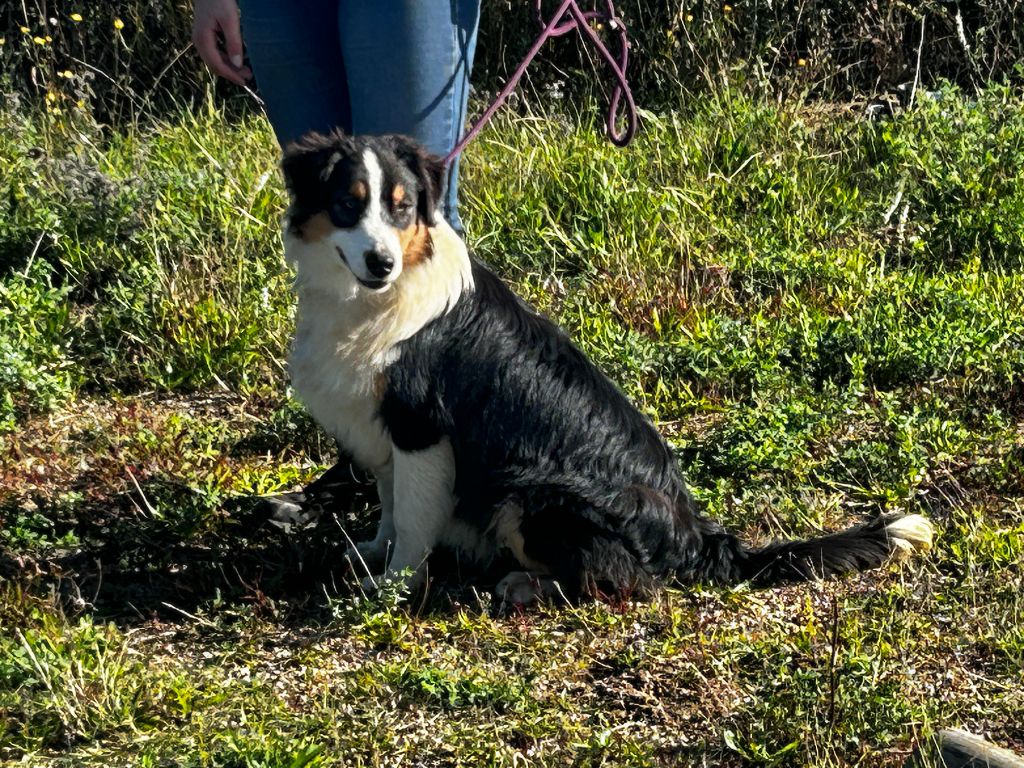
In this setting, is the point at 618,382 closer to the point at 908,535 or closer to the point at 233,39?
the point at 908,535

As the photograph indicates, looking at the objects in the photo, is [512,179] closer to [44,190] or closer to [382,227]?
[44,190]

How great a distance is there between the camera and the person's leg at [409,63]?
353 centimetres

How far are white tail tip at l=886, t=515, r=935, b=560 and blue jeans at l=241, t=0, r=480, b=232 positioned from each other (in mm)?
1488

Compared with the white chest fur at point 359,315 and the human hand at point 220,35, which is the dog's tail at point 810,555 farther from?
the human hand at point 220,35

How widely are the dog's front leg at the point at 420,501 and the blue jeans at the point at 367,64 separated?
73cm

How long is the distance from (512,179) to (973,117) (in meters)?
2.18

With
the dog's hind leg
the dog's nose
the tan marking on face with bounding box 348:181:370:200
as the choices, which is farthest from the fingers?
the dog's hind leg

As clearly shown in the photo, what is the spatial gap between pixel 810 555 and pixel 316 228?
155 centimetres

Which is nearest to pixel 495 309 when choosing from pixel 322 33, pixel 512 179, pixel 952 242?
pixel 322 33

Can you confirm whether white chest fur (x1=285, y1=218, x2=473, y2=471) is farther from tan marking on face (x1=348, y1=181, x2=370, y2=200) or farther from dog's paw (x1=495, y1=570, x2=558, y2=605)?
dog's paw (x1=495, y1=570, x2=558, y2=605)

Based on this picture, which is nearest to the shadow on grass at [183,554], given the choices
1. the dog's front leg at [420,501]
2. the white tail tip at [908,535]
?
the dog's front leg at [420,501]

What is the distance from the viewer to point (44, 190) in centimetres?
565

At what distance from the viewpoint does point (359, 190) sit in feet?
10.7

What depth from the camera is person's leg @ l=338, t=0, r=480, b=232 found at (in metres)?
3.53
